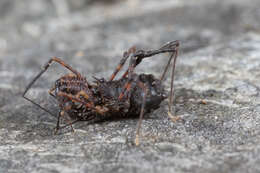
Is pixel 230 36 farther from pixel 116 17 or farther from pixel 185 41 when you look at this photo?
pixel 116 17

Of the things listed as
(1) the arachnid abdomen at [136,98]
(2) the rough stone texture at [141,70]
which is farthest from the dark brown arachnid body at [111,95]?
(2) the rough stone texture at [141,70]

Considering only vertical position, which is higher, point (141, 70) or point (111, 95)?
point (141, 70)

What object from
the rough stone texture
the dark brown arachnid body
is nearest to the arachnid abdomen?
the dark brown arachnid body

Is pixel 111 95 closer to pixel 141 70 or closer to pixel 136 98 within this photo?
pixel 136 98

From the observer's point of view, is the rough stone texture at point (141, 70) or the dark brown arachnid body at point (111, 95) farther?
the dark brown arachnid body at point (111, 95)

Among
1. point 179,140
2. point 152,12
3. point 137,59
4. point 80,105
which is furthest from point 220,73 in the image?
point 152,12

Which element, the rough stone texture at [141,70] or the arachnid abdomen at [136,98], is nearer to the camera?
the rough stone texture at [141,70]

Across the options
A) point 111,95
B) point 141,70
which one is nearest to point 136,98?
point 111,95

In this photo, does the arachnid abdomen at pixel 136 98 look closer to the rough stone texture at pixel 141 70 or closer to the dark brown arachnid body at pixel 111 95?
the dark brown arachnid body at pixel 111 95
